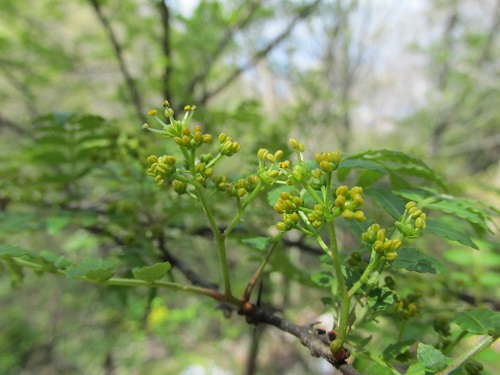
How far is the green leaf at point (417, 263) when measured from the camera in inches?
31.9

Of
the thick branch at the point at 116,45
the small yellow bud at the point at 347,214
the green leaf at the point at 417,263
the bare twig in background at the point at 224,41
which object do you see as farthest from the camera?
the bare twig in background at the point at 224,41

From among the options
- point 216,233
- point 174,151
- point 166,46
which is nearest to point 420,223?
point 216,233

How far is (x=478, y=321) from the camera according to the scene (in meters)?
0.78

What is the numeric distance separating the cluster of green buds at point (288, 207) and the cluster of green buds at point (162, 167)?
0.76 feet

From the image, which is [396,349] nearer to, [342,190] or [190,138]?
[342,190]

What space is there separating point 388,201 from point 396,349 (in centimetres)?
35

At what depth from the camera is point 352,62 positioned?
750cm

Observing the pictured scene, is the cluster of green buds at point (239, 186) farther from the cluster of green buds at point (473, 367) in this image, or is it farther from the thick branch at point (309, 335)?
the cluster of green buds at point (473, 367)

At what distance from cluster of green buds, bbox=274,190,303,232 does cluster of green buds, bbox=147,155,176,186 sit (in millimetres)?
230

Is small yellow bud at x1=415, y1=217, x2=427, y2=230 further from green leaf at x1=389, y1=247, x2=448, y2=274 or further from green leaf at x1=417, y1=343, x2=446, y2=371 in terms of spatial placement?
green leaf at x1=417, y1=343, x2=446, y2=371

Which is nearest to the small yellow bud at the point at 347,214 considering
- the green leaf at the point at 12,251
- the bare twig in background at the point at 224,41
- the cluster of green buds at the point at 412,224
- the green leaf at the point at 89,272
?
the cluster of green buds at the point at 412,224

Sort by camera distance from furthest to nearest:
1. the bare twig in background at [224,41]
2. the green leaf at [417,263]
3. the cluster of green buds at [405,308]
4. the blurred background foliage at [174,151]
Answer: the bare twig in background at [224,41] < the blurred background foliage at [174,151] < the cluster of green buds at [405,308] < the green leaf at [417,263]

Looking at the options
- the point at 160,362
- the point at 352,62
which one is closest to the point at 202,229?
the point at 352,62

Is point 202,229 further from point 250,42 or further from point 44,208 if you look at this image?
point 250,42
